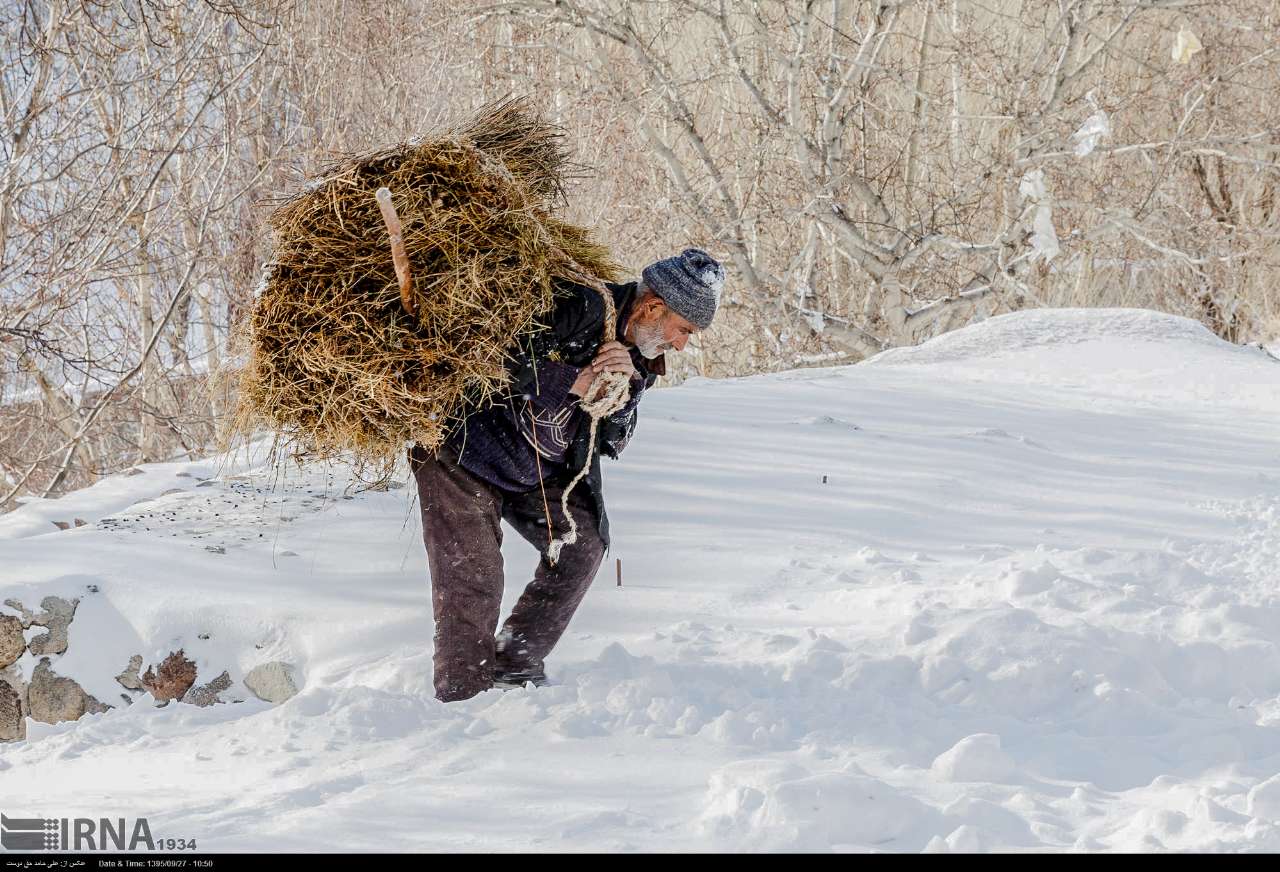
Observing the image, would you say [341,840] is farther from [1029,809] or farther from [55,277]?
[55,277]

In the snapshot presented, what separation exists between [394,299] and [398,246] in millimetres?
133

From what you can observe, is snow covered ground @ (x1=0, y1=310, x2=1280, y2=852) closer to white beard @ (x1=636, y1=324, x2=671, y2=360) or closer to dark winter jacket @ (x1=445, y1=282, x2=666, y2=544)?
dark winter jacket @ (x1=445, y1=282, x2=666, y2=544)

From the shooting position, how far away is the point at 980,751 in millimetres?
2527

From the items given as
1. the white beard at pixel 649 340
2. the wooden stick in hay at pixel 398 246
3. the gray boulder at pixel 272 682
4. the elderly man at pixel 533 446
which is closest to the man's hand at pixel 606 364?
the elderly man at pixel 533 446

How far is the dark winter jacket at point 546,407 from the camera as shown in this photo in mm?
2902

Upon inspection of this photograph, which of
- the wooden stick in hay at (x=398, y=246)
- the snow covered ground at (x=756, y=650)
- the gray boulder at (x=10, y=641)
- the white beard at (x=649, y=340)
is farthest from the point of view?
the gray boulder at (x=10, y=641)

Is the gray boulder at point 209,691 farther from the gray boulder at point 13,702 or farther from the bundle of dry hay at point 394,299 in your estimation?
the bundle of dry hay at point 394,299

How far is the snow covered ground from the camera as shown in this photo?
87.9 inches

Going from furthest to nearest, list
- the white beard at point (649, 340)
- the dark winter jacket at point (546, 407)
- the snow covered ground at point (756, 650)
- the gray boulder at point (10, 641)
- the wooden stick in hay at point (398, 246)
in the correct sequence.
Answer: the gray boulder at point (10, 641)
the white beard at point (649, 340)
the dark winter jacket at point (546, 407)
the wooden stick in hay at point (398, 246)
the snow covered ground at point (756, 650)

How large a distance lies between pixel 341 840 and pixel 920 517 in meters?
3.16

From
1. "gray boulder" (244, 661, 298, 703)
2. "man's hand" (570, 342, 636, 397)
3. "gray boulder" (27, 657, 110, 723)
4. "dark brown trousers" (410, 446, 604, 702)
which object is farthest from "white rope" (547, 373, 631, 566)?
"gray boulder" (27, 657, 110, 723)

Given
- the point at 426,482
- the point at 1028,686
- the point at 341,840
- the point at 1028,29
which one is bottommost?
the point at 1028,686
